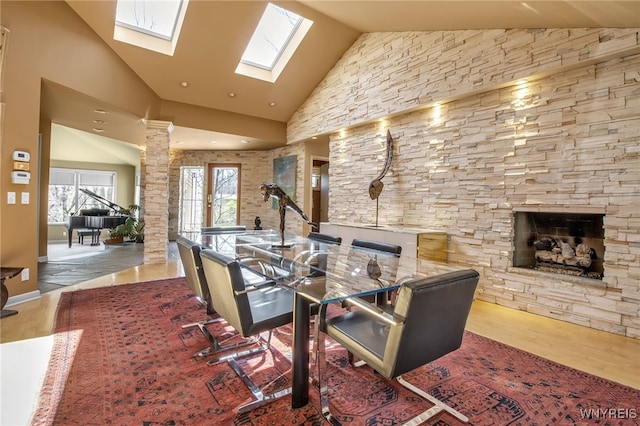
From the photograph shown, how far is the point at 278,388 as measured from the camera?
1940 millimetres

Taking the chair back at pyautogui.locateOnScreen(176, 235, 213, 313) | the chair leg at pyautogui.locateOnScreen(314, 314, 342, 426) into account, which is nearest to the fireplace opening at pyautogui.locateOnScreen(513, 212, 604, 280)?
the chair leg at pyautogui.locateOnScreen(314, 314, 342, 426)

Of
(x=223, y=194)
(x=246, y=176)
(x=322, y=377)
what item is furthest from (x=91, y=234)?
(x=322, y=377)

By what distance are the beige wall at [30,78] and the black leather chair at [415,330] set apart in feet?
12.7

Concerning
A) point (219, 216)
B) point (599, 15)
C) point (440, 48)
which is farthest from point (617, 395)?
point (219, 216)

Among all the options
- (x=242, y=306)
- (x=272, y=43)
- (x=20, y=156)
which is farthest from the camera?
(x=272, y=43)

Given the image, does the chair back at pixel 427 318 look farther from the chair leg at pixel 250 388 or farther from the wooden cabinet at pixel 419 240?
the wooden cabinet at pixel 419 240

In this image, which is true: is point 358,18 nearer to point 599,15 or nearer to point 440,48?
point 440,48

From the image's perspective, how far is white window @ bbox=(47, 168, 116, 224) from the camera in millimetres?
8680

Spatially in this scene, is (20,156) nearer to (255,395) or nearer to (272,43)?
(255,395)

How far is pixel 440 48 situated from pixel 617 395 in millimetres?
4049

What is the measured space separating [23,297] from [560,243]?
20.2 ft

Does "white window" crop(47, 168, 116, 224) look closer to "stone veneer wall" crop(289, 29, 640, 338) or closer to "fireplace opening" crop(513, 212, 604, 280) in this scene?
"stone veneer wall" crop(289, 29, 640, 338)

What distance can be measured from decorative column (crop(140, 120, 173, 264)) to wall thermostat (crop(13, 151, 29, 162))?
85.0 inches

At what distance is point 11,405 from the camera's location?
5.70 feet
